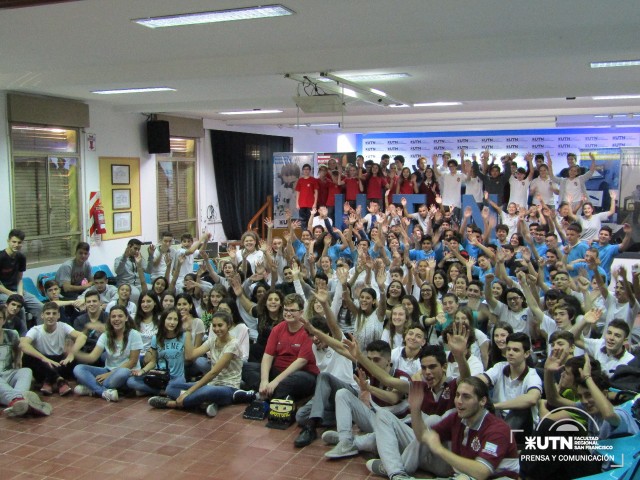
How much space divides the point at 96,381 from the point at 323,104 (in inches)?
152

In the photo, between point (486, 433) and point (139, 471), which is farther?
point (139, 471)

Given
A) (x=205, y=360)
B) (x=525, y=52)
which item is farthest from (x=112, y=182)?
(x=525, y=52)

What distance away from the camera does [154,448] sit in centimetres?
482

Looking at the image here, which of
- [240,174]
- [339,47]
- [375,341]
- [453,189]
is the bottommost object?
[375,341]

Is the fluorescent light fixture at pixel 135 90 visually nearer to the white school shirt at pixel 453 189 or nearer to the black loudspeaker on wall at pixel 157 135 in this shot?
the black loudspeaker on wall at pixel 157 135

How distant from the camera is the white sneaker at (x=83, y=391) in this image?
6.07 m

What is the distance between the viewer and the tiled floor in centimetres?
439

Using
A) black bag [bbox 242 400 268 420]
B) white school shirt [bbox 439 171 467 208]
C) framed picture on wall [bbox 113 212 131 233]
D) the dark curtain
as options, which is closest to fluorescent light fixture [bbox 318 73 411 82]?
white school shirt [bbox 439 171 467 208]

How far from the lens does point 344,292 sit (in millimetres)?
6211

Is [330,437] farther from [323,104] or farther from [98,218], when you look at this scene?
[98,218]

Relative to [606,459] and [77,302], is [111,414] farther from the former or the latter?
[606,459]

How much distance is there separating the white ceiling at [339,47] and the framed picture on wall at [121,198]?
6.47ft

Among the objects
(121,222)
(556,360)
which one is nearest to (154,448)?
(556,360)

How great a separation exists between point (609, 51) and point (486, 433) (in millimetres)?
3842
